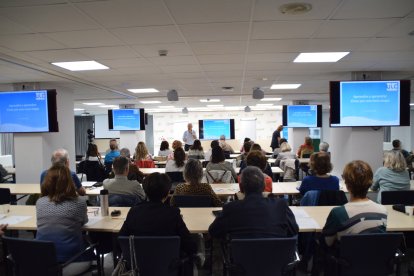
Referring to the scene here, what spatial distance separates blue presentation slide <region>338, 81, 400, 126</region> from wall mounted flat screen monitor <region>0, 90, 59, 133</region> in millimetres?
5040

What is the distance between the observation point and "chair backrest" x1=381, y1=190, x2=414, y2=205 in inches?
137

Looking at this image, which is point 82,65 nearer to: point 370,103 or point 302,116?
point 370,103

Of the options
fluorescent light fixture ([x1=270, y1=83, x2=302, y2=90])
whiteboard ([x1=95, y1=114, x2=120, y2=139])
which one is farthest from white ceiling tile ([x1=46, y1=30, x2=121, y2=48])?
whiteboard ([x1=95, y1=114, x2=120, y2=139])

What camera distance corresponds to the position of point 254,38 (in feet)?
12.0

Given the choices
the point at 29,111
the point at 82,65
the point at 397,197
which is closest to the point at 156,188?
the point at 397,197

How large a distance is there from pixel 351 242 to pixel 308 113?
334 inches

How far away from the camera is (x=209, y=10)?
2.79 m

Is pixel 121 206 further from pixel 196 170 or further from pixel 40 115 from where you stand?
pixel 40 115

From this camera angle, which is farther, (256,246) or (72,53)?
(72,53)

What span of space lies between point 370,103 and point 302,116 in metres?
4.96

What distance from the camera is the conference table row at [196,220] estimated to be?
8.48 feet

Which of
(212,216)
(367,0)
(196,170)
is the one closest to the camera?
(367,0)

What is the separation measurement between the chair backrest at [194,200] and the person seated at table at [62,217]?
1.03 m

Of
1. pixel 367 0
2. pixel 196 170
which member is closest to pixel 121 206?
pixel 196 170
